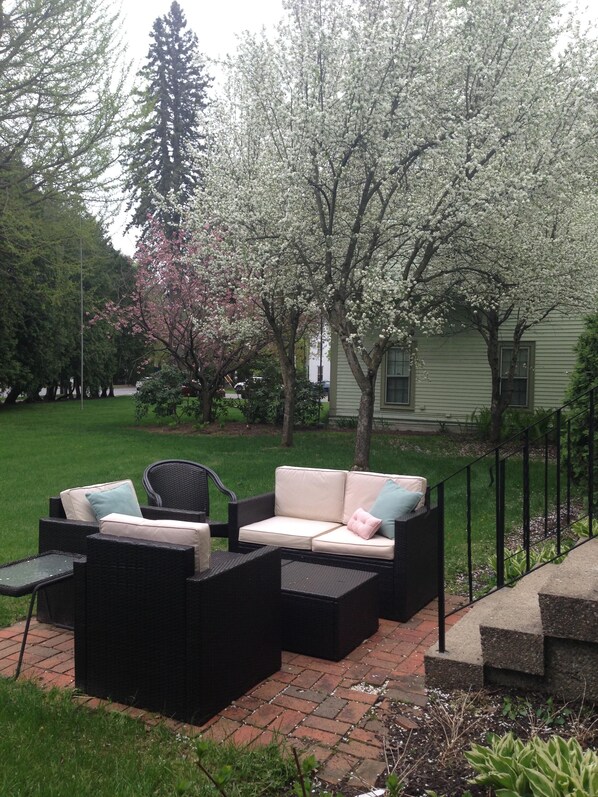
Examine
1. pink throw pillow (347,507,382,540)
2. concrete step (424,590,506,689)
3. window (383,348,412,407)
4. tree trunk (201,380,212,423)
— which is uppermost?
window (383,348,412,407)

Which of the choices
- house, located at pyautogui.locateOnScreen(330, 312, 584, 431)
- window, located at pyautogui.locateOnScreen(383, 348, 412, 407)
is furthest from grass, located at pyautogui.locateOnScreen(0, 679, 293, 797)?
window, located at pyautogui.locateOnScreen(383, 348, 412, 407)

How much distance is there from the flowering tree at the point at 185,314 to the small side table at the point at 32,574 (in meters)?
11.6

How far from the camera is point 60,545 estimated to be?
4.64 m

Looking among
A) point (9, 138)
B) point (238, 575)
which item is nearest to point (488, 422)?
point (9, 138)

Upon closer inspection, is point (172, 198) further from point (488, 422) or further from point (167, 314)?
point (488, 422)

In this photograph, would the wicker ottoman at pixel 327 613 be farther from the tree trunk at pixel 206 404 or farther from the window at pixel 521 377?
the tree trunk at pixel 206 404

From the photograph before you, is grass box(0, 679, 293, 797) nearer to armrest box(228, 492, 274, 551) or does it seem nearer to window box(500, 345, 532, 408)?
armrest box(228, 492, 274, 551)

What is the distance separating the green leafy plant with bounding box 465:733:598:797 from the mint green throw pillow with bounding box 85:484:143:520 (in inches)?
118

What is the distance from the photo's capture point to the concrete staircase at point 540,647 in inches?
123

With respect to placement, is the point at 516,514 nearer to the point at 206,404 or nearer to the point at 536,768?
the point at 536,768

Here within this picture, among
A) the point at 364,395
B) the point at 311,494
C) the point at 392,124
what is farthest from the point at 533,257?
the point at 311,494

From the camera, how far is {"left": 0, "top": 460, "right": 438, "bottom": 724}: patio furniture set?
330 cm

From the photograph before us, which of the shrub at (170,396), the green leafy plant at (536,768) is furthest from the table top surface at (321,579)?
the shrub at (170,396)

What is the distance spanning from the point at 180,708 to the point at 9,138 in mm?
12763
